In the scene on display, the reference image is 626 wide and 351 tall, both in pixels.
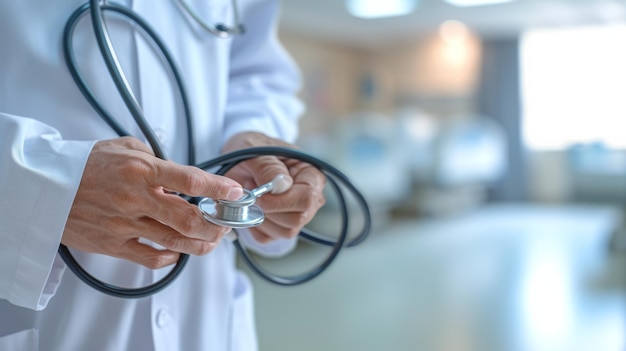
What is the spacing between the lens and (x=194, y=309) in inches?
27.8

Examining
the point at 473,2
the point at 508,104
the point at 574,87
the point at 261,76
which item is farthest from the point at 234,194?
the point at 574,87

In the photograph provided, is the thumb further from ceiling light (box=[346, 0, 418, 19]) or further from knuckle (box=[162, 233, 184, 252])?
ceiling light (box=[346, 0, 418, 19])

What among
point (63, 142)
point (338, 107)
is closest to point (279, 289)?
point (63, 142)

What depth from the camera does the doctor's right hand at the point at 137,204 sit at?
466mm

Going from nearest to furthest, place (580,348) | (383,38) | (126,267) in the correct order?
1. (126,267)
2. (580,348)
3. (383,38)

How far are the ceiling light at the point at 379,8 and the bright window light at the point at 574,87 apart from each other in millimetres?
1743

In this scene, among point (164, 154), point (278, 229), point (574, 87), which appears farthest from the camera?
point (574, 87)

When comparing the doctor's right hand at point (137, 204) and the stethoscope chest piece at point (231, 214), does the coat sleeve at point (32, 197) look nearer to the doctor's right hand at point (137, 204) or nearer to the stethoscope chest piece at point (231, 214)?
the doctor's right hand at point (137, 204)

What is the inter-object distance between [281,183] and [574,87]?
6888 mm

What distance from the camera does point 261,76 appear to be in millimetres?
863

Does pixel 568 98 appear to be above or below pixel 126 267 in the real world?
above

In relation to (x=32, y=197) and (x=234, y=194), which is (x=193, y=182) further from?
(x=32, y=197)

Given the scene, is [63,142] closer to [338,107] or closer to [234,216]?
[234,216]

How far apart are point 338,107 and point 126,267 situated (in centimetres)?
713
